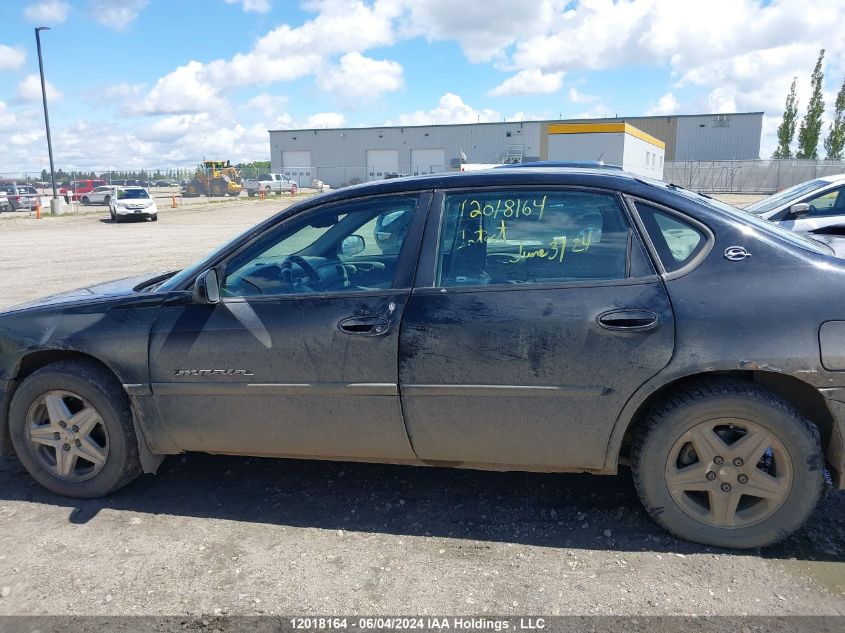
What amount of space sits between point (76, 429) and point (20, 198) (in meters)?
42.1

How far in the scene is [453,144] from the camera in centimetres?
6525

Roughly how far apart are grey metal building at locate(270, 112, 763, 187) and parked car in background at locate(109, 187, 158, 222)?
→ 99.0ft

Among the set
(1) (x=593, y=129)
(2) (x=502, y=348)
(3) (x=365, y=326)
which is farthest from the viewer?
(1) (x=593, y=129)

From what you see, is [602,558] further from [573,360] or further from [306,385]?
[306,385]

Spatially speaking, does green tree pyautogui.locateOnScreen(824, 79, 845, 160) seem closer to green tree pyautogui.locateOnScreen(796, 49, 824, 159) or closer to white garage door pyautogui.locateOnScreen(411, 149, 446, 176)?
green tree pyautogui.locateOnScreen(796, 49, 824, 159)

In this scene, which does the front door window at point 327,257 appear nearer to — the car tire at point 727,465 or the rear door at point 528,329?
the rear door at point 528,329

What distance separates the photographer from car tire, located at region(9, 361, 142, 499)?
11.6 feet

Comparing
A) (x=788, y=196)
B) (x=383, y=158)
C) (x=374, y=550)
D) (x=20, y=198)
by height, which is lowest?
(x=374, y=550)

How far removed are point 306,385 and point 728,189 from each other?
54.5 meters

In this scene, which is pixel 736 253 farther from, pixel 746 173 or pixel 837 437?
pixel 746 173

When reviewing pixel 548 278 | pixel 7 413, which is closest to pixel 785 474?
pixel 548 278

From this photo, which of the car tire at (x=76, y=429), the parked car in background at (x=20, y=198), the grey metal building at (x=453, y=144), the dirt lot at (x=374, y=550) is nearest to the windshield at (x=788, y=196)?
the dirt lot at (x=374, y=550)

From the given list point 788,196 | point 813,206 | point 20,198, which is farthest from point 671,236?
point 20,198

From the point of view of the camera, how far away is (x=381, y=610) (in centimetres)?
272
